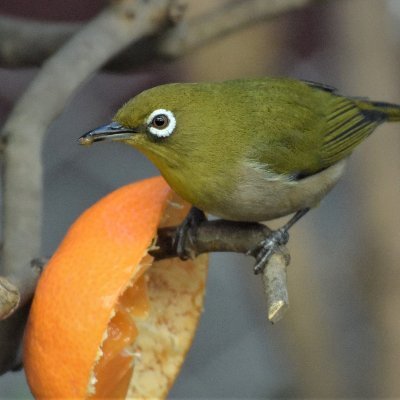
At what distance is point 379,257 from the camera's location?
2.91 meters

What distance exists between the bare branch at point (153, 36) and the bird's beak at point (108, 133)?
1.83 feet

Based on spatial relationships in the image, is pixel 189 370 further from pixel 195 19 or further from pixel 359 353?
pixel 195 19

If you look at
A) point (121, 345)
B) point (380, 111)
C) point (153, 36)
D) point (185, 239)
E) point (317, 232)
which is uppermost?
point (380, 111)

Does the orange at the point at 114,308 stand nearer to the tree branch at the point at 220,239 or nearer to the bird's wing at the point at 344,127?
the tree branch at the point at 220,239

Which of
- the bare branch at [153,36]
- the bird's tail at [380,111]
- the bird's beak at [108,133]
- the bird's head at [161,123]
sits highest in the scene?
the bird's tail at [380,111]

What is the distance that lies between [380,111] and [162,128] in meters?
0.89

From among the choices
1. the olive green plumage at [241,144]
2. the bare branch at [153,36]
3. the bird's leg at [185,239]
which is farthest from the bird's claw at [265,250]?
the bare branch at [153,36]

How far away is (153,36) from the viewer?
2.26 m

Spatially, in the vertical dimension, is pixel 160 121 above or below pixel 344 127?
below

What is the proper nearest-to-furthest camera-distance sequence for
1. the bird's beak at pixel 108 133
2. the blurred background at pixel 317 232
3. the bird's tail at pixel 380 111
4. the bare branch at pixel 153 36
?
the bird's beak at pixel 108 133 < the bare branch at pixel 153 36 < the bird's tail at pixel 380 111 < the blurred background at pixel 317 232

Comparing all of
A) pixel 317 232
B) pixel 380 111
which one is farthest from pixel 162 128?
pixel 317 232

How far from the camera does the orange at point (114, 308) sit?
1.50 metres

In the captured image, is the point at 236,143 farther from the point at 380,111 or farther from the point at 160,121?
the point at 380,111

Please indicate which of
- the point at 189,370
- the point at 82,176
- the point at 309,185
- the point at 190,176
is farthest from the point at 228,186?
the point at 82,176
